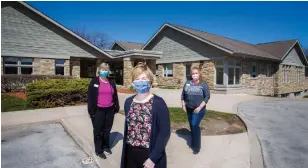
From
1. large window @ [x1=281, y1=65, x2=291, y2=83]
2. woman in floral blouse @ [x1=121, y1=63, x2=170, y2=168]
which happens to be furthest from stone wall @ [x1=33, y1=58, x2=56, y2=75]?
large window @ [x1=281, y1=65, x2=291, y2=83]

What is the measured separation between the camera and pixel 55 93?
10000 millimetres

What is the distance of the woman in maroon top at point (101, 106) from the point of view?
4.22m

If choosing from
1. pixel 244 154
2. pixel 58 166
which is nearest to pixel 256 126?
pixel 244 154

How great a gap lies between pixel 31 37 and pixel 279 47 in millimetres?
26751

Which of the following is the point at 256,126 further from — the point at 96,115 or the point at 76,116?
the point at 76,116

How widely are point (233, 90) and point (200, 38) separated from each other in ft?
17.3

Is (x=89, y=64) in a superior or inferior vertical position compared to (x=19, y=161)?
superior

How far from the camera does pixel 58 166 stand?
4.17 metres

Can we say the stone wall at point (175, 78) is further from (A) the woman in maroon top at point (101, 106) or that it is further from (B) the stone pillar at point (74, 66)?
(A) the woman in maroon top at point (101, 106)

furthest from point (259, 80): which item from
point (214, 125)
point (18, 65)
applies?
point (18, 65)

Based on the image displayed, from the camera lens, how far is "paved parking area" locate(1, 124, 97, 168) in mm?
4305

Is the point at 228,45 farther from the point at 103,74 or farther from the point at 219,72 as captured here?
the point at 103,74

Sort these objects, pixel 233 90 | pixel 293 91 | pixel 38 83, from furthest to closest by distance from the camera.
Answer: pixel 293 91, pixel 233 90, pixel 38 83

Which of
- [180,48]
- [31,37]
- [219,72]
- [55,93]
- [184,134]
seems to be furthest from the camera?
[180,48]
